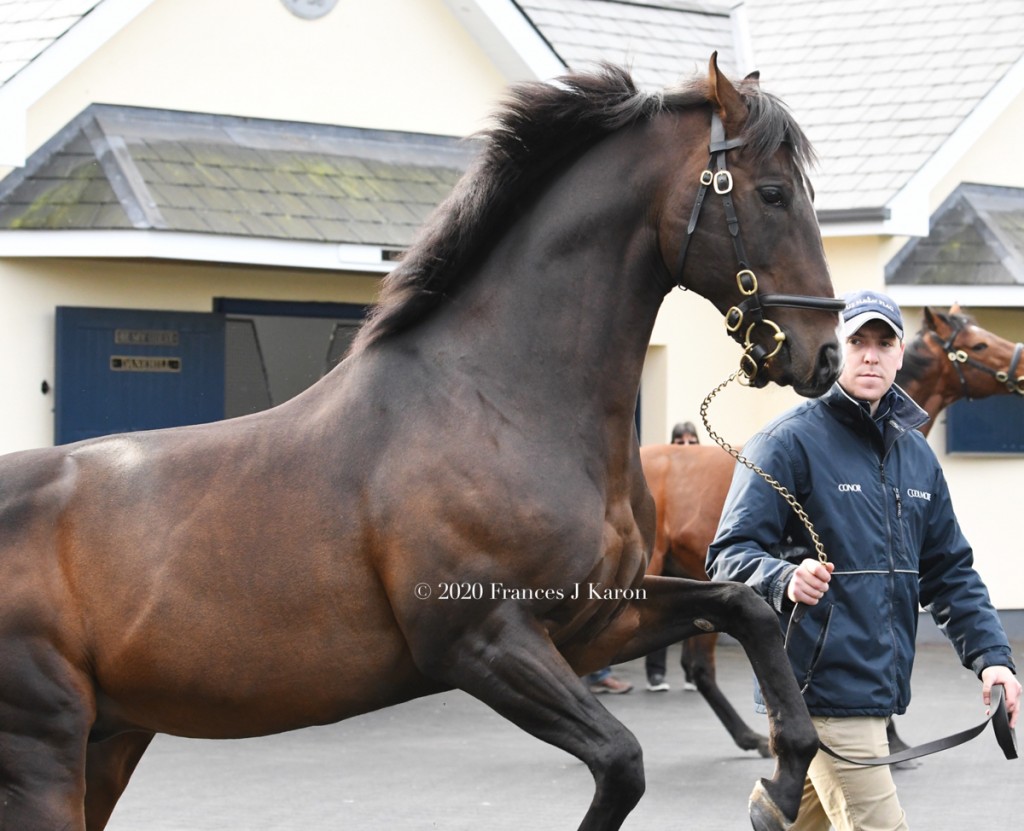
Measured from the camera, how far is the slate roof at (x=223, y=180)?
1091cm

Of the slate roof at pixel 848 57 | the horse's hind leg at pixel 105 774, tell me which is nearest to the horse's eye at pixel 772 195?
the horse's hind leg at pixel 105 774

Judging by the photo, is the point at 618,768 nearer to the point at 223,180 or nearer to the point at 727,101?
the point at 727,101

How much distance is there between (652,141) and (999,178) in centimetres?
1164

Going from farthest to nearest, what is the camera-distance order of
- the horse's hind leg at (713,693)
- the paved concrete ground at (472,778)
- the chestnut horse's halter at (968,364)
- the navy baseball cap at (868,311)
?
the chestnut horse's halter at (968,364) < the horse's hind leg at (713,693) < the paved concrete ground at (472,778) < the navy baseball cap at (868,311)

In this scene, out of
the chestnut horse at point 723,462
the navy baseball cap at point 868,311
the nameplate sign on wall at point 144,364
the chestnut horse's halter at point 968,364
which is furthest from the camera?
the nameplate sign on wall at point 144,364

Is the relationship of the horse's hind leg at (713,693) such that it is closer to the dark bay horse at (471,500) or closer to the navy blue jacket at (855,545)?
the navy blue jacket at (855,545)

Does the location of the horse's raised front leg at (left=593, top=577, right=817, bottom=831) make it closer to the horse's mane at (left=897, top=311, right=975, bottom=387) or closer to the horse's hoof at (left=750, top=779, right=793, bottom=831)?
the horse's hoof at (left=750, top=779, right=793, bottom=831)

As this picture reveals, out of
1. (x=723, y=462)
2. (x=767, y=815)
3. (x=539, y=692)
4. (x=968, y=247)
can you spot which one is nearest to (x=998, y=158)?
(x=968, y=247)

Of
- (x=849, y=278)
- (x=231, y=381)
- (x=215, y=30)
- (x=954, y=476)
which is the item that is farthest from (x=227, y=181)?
(x=954, y=476)

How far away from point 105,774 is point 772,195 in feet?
8.09

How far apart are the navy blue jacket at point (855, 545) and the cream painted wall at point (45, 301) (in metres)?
7.62

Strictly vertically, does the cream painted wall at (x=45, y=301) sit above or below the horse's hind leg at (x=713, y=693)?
above

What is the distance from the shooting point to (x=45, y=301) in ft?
37.3

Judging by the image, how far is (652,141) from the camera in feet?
14.0
